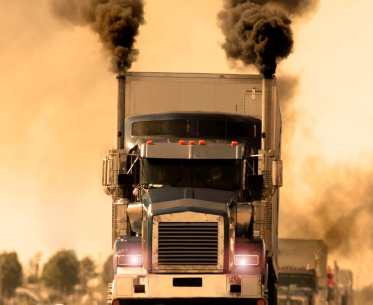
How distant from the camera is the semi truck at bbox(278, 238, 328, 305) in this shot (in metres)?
44.7

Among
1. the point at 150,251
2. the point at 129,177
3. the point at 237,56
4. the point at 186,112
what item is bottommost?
the point at 150,251

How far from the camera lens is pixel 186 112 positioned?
24.6 m

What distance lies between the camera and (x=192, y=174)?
77.0 ft

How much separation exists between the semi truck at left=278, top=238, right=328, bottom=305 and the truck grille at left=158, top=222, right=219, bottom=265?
73.2 feet

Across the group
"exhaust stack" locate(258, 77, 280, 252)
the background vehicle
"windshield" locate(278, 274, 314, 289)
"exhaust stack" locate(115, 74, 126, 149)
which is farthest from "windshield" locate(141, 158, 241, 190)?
the background vehicle

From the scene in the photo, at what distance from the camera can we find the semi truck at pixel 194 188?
21781 millimetres

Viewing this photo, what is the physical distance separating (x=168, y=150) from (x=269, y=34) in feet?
29.4

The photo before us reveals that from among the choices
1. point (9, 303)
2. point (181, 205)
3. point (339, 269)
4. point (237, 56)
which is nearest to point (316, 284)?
point (339, 269)

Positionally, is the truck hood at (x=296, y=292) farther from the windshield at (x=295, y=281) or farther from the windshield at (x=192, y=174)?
the windshield at (x=192, y=174)

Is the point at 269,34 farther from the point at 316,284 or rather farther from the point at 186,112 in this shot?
the point at 316,284

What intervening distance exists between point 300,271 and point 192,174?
2253 centimetres

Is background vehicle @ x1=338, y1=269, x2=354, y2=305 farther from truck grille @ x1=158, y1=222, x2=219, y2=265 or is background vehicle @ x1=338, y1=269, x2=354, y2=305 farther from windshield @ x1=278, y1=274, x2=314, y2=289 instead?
truck grille @ x1=158, y1=222, x2=219, y2=265

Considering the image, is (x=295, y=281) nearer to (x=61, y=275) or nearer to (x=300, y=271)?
(x=300, y=271)

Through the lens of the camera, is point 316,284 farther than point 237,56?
Yes
